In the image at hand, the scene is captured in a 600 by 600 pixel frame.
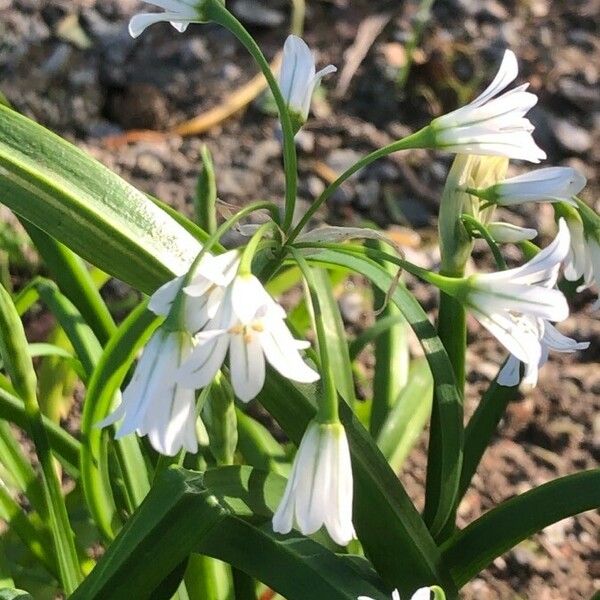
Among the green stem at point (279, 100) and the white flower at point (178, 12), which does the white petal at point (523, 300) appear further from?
the white flower at point (178, 12)

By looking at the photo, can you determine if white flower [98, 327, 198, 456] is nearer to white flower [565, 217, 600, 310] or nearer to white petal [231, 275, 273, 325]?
white petal [231, 275, 273, 325]

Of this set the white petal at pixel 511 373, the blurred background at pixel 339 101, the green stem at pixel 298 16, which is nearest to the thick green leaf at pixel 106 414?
the white petal at pixel 511 373

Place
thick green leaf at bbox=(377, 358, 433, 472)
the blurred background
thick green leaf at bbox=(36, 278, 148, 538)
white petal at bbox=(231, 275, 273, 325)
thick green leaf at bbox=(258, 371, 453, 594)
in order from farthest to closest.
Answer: the blurred background < thick green leaf at bbox=(377, 358, 433, 472) < thick green leaf at bbox=(36, 278, 148, 538) < thick green leaf at bbox=(258, 371, 453, 594) < white petal at bbox=(231, 275, 273, 325)

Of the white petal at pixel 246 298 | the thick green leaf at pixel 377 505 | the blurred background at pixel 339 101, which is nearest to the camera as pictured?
the white petal at pixel 246 298

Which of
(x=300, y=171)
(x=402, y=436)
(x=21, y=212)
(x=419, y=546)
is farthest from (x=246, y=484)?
(x=300, y=171)

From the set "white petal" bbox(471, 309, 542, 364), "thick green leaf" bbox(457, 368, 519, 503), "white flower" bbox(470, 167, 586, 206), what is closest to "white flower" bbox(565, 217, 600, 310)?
"white flower" bbox(470, 167, 586, 206)

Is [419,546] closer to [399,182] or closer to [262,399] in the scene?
[262,399]
